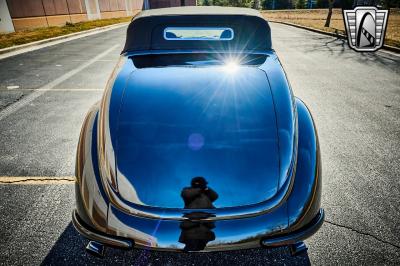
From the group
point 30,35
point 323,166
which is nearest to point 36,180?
point 323,166

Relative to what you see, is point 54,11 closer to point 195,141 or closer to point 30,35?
point 30,35

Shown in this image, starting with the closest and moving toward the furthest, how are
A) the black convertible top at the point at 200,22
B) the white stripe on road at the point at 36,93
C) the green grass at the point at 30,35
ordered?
the black convertible top at the point at 200,22 < the white stripe on road at the point at 36,93 < the green grass at the point at 30,35

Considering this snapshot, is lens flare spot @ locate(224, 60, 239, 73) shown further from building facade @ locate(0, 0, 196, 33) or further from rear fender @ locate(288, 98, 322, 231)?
building facade @ locate(0, 0, 196, 33)

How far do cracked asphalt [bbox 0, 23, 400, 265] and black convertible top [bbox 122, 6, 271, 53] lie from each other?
1674 mm

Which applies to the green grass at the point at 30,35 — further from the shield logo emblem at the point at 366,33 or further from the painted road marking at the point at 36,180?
the shield logo emblem at the point at 366,33

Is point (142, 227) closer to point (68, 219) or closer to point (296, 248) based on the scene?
point (296, 248)

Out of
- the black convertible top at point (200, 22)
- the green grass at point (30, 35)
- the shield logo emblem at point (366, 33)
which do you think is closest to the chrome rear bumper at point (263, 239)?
the black convertible top at point (200, 22)

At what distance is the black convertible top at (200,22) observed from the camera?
2695 mm

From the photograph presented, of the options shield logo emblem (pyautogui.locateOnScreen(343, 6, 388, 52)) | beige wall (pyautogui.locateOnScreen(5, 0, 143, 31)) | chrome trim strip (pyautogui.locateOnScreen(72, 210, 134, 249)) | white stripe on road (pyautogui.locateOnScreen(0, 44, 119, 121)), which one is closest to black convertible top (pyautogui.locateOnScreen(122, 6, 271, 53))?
chrome trim strip (pyautogui.locateOnScreen(72, 210, 134, 249))

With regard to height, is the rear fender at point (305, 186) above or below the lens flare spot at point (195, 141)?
below

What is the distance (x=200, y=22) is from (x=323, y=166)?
2.16 m

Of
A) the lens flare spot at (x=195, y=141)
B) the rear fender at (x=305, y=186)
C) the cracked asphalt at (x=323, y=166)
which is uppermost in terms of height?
the lens flare spot at (x=195, y=141)

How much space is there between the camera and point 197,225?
1.60 m

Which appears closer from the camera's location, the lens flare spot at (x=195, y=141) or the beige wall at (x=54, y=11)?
the lens flare spot at (x=195, y=141)
